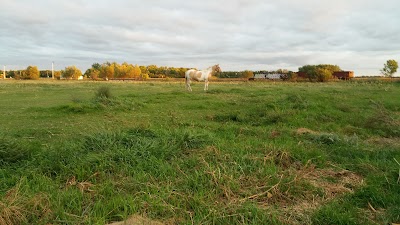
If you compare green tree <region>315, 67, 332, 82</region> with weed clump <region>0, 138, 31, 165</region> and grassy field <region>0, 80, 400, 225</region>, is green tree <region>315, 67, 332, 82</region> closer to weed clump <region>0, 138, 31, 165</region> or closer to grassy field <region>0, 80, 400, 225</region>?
grassy field <region>0, 80, 400, 225</region>

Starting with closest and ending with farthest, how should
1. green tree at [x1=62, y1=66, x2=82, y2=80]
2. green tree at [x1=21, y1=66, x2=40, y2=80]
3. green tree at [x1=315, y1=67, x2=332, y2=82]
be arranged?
green tree at [x1=315, y1=67, x2=332, y2=82]
green tree at [x1=21, y1=66, x2=40, y2=80]
green tree at [x1=62, y1=66, x2=82, y2=80]

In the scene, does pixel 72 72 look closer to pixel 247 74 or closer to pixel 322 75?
pixel 247 74

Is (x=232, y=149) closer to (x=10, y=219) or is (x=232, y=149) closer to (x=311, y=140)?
(x=311, y=140)

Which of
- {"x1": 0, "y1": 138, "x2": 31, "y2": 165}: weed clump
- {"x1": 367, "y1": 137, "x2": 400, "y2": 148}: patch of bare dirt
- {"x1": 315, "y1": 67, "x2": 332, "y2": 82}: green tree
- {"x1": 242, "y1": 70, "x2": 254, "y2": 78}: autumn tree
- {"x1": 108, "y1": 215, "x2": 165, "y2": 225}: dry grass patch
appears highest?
{"x1": 242, "y1": 70, "x2": 254, "y2": 78}: autumn tree

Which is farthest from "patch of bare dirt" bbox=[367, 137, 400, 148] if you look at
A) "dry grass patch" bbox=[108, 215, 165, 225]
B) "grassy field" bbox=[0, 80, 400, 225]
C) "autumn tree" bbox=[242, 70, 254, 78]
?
"autumn tree" bbox=[242, 70, 254, 78]

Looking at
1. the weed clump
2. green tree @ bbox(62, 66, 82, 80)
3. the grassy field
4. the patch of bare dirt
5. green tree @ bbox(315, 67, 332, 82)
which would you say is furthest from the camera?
green tree @ bbox(62, 66, 82, 80)

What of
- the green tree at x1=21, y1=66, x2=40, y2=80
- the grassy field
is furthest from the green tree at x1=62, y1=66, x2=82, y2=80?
the grassy field

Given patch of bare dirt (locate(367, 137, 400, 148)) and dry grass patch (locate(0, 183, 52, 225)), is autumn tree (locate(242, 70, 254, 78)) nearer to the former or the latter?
patch of bare dirt (locate(367, 137, 400, 148))

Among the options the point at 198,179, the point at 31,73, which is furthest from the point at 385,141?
the point at 31,73

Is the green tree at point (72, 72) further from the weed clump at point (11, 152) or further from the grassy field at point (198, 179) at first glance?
the weed clump at point (11, 152)

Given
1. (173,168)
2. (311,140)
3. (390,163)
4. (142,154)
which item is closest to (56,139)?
(142,154)

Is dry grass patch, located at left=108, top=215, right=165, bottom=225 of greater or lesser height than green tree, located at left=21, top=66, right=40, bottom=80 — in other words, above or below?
below

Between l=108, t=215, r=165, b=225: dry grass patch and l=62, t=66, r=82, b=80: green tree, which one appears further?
l=62, t=66, r=82, b=80: green tree

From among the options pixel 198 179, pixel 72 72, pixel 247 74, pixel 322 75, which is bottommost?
pixel 198 179
